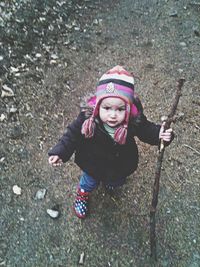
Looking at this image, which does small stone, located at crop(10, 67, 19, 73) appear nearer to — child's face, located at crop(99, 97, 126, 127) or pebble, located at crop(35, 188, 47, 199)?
pebble, located at crop(35, 188, 47, 199)

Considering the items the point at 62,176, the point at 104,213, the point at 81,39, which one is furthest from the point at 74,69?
the point at 104,213

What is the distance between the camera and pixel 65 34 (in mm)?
4941

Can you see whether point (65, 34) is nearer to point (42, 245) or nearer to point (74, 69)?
point (74, 69)

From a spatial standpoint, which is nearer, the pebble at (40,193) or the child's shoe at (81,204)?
the child's shoe at (81,204)

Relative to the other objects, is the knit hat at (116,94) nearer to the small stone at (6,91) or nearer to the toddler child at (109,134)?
the toddler child at (109,134)

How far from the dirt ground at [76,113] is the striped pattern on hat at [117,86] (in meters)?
1.12

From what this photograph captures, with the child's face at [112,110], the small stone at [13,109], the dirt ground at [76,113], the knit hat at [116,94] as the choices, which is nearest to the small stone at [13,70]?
the dirt ground at [76,113]

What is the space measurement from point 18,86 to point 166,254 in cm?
221

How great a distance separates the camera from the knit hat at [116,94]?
2404 mm

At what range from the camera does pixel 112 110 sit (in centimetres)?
246

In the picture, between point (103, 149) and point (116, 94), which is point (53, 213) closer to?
point (103, 149)

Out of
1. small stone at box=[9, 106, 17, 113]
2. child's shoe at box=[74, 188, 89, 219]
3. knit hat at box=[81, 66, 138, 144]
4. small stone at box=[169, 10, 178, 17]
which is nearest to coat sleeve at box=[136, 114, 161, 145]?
knit hat at box=[81, 66, 138, 144]

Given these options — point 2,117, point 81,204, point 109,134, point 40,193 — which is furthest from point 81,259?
point 2,117

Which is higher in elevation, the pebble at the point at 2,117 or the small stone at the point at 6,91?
the small stone at the point at 6,91
